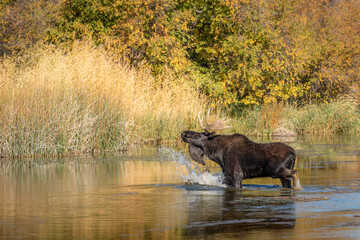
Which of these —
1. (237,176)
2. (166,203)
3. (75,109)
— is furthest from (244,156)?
(75,109)

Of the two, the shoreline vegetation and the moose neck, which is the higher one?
the shoreline vegetation

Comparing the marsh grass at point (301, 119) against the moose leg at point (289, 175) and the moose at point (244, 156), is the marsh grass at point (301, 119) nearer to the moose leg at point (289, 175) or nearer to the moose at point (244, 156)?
the moose at point (244, 156)

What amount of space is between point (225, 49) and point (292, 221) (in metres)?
23.4

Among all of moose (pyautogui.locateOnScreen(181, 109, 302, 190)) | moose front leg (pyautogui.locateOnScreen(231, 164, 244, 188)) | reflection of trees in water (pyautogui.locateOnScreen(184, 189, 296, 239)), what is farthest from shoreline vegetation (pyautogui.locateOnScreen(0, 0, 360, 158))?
reflection of trees in water (pyautogui.locateOnScreen(184, 189, 296, 239))

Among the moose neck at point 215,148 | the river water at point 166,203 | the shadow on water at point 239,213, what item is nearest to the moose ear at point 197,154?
the moose neck at point 215,148

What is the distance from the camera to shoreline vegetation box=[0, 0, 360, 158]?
25703 millimetres

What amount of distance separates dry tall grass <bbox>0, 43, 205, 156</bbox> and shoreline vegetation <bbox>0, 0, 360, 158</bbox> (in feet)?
0.32

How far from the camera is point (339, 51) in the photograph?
122 ft

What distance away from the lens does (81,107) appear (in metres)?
20.7

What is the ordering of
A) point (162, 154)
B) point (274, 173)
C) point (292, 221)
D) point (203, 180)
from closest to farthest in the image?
point (292, 221)
point (274, 173)
point (203, 180)
point (162, 154)

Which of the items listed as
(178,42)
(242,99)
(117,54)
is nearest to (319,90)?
(242,99)

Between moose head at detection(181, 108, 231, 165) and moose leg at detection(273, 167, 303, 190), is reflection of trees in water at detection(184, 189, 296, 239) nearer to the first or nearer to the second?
moose leg at detection(273, 167, 303, 190)

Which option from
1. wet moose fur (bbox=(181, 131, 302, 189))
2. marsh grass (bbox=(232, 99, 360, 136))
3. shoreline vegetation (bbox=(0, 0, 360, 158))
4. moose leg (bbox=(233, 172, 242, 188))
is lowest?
moose leg (bbox=(233, 172, 242, 188))

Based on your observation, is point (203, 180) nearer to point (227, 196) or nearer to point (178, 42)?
point (227, 196)
